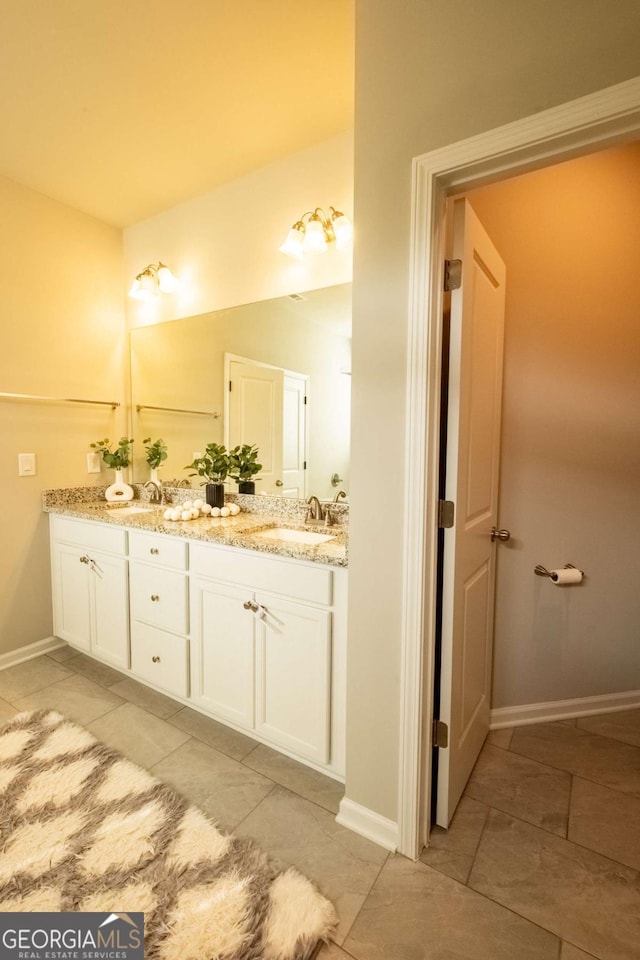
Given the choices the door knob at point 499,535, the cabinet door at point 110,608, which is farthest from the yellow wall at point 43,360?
the door knob at point 499,535

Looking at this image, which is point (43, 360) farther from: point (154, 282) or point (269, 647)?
point (269, 647)

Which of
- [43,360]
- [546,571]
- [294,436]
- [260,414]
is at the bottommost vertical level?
[546,571]

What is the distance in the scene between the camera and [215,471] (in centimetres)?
235

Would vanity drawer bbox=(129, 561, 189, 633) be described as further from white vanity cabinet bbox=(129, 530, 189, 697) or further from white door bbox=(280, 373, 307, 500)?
white door bbox=(280, 373, 307, 500)

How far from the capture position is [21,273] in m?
2.37

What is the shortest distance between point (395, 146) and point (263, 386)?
4.36 feet

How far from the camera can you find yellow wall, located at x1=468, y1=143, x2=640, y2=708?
71.7 inches

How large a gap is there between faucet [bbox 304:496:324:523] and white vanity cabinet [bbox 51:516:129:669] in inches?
36.6

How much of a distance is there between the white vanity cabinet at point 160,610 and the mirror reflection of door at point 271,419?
24.7 inches

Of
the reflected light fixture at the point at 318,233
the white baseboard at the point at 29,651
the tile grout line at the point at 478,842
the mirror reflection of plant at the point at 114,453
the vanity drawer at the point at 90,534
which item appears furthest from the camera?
the mirror reflection of plant at the point at 114,453

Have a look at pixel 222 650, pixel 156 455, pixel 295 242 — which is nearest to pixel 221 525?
pixel 222 650

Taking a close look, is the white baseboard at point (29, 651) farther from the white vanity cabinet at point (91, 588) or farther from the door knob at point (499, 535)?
the door knob at point (499, 535)

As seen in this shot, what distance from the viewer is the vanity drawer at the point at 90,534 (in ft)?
7.04

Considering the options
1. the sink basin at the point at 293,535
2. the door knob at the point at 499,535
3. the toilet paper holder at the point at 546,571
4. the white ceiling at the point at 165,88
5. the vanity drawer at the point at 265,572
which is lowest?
the toilet paper holder at the point at 546,571
